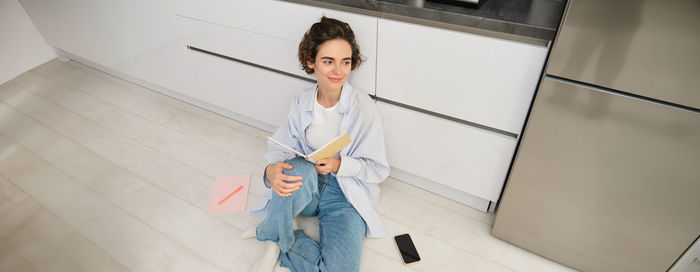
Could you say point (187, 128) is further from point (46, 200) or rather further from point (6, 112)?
point (6, 112)

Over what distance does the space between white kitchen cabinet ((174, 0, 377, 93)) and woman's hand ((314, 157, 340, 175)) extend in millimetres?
321

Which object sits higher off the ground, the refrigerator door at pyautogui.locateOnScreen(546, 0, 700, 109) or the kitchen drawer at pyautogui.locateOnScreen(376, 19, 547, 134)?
the refrigerator door at pyautogui.locateOnScreen(546, 0, 700, 109)

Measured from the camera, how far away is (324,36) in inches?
49.7

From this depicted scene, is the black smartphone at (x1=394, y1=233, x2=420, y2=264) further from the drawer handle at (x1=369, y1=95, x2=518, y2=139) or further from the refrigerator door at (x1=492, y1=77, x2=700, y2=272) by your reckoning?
the drawer handle at (x1=369, y1=95, x2=518, y2=139)

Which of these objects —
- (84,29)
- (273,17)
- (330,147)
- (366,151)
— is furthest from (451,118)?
(84,29)

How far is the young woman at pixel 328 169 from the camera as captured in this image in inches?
51.8

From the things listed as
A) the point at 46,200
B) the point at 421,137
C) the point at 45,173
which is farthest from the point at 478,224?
the point at 45,173

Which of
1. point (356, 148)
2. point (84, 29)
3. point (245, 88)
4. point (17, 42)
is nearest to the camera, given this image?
point (356, 148)

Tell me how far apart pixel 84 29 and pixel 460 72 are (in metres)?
2.35

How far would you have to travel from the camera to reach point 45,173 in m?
1.94

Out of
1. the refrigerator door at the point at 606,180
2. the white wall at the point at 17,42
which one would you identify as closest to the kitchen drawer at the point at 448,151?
the refrigerator door at the point at 606,180

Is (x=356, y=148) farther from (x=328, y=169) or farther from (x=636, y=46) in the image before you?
(x=636, y=46)

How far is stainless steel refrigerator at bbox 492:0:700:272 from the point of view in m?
0.85

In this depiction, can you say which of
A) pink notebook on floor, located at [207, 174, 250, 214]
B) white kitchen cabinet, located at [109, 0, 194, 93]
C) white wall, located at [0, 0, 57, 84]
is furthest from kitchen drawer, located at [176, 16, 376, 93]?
white wall, located at [0, 0, 57, 84]
